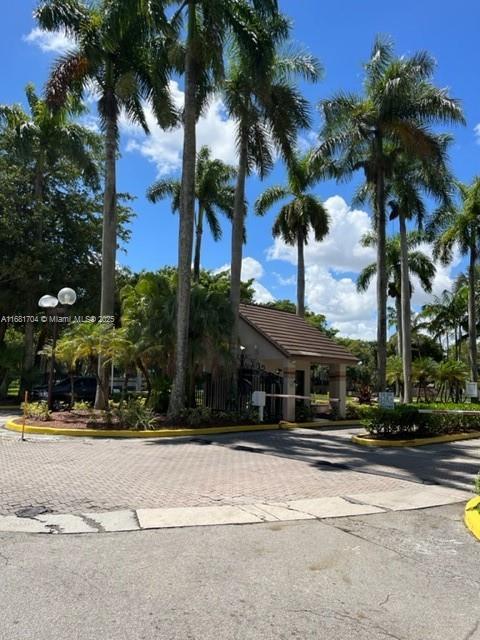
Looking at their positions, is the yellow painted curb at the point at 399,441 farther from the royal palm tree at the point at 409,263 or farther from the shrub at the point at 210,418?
the royal palm tree at the point at 409,263

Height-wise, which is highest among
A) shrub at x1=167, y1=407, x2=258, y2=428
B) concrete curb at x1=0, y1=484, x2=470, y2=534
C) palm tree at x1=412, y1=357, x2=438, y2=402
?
palm tree at x1=412, y1=357, x2=438, y2=402

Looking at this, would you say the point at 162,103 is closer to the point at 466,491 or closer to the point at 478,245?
the point at 466,491

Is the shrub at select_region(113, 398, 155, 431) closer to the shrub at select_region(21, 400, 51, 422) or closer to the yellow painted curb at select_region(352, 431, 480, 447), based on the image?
the shrub at select_region(21, 400, 51, 422)

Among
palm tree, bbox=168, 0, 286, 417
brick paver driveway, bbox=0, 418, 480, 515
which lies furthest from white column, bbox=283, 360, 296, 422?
brick paver driveway, bbox=0, 418, 480, 515

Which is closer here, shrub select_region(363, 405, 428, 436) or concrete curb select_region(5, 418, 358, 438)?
concrete curb select_region(5, 418, 358, 438)

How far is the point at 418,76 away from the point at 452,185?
6.14 metres

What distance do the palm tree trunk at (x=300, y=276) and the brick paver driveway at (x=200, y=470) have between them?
19.1 m

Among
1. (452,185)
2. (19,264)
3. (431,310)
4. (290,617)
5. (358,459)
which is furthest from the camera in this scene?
(431,310)

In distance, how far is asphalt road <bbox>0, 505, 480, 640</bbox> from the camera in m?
4.12

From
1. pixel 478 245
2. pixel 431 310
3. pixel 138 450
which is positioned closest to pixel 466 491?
pixel 138 450

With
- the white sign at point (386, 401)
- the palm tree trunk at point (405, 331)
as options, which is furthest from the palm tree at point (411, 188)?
the white sign at point (386, 401)

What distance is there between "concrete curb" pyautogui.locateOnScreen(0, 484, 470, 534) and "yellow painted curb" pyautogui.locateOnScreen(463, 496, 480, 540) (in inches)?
25.9

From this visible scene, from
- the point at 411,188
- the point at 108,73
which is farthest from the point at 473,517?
the point at 411,188

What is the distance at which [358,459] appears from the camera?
13.0 m
